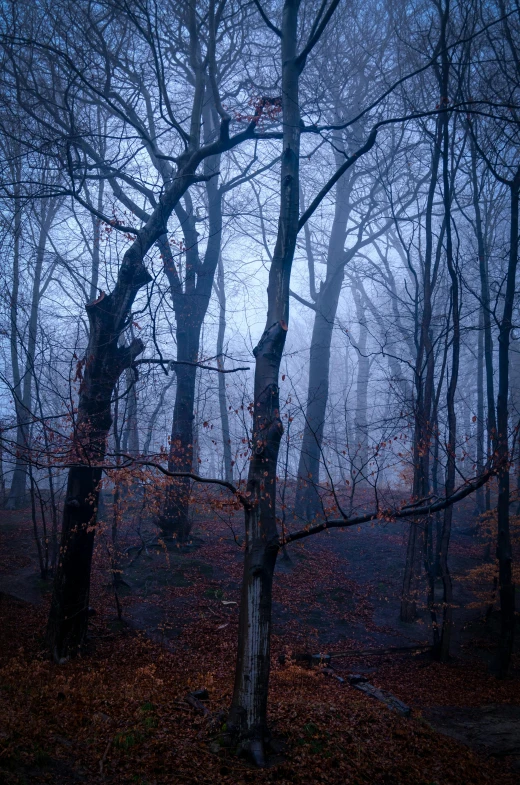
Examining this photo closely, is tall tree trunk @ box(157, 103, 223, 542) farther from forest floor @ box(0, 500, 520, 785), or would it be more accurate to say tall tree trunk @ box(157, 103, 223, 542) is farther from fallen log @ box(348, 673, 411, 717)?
fallen log @ box(348, 673, 411, 717)

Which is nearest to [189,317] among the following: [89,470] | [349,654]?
[89,470]

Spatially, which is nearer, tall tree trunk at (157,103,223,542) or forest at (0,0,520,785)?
forest at (0,0,520,785)

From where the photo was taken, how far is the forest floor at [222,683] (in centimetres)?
480

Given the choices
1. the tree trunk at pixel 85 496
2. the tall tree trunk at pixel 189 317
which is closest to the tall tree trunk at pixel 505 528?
the tall tree trunk at pixel 189 317

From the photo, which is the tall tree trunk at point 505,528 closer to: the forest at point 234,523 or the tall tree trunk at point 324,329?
the forest at point 234,523

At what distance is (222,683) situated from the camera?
7355mm

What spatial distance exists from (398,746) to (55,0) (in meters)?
11.6

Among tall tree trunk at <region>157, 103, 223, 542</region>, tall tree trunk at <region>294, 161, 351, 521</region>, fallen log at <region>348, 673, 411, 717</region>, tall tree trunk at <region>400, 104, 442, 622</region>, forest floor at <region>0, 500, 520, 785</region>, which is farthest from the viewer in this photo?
tall tree trunk at <region>294, 161, 351, 521</region>

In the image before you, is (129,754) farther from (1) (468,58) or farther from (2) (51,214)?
(2) (51,214)

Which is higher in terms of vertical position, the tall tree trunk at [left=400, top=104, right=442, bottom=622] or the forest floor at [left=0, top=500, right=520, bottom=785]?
the tall tree trunk at [left=400, top=104, right=442, bottom=622]

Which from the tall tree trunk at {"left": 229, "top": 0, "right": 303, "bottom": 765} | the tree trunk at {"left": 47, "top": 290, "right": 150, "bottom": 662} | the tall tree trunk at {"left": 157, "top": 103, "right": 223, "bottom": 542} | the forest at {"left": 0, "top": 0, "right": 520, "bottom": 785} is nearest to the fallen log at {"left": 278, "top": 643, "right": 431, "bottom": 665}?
the forest at {"left": 0, "top": 0, "right": 520, "bottom": 785}

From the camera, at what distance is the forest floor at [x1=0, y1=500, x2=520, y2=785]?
4.80m

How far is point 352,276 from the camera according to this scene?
26391 millimetres

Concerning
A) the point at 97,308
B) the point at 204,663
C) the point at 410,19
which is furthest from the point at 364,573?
the point at 410,19
